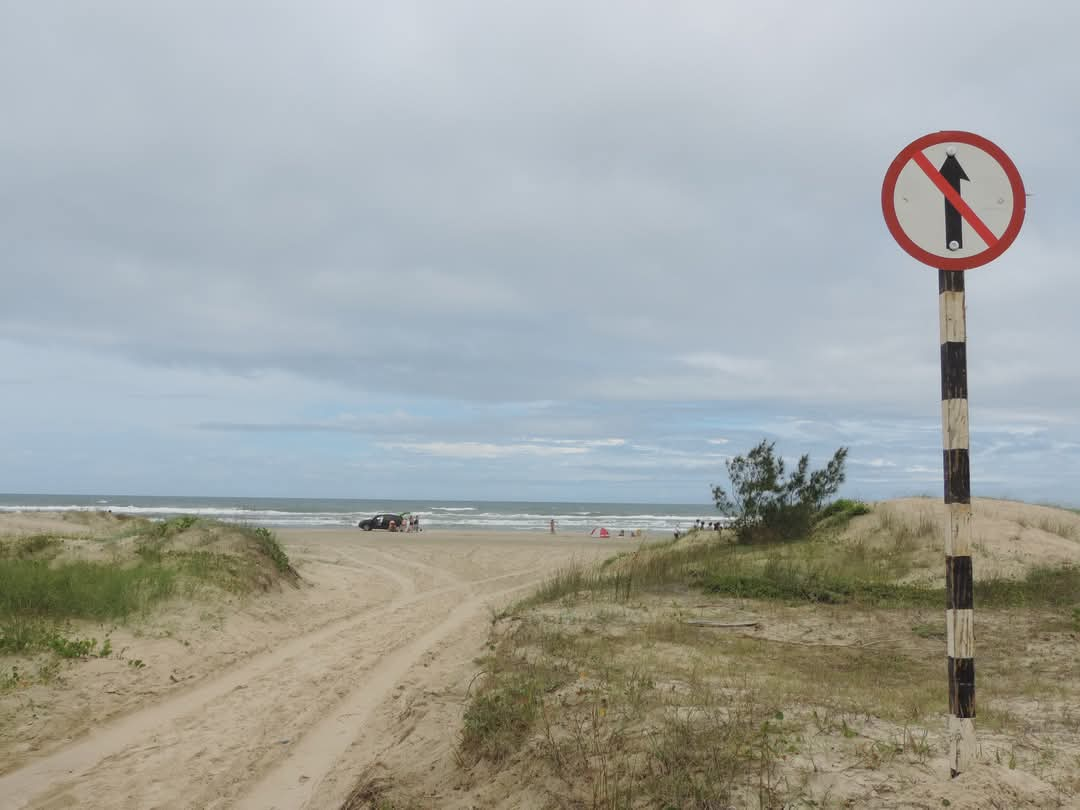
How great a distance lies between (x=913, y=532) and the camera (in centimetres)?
1762

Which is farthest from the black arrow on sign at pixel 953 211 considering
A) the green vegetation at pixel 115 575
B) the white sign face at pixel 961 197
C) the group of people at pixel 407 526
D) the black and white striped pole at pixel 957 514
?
the group of people at pixel 407 526

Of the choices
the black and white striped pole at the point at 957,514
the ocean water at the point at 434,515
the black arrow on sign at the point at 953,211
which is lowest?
the ocean water at the point at 434,515

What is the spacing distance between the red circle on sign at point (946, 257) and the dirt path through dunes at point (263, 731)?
5.36 m

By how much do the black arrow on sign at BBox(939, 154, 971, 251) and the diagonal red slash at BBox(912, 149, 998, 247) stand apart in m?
0.02

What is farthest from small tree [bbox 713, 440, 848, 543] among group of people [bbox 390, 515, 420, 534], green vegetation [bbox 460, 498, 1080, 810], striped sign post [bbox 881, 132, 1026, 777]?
group of people [bbox 390, 515, 420, 534]

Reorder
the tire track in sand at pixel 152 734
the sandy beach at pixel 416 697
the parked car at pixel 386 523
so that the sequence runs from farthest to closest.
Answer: the parked car at pixel 386 523 → the tire track in sand at pixel 152 734 → the sandy beach at pixel 416 697

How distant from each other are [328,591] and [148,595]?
5769 mm

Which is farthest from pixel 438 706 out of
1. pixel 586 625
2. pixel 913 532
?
pixel 913 532

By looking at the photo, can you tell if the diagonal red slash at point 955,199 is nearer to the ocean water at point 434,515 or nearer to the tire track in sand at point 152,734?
the tire track in sand at point 152,734

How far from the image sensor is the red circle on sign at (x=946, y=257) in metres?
4.21

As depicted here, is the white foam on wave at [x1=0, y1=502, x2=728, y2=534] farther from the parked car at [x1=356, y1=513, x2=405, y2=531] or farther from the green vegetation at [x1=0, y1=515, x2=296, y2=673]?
the green vegetation at [x1=0, y1=515, x2=296, y2=673]

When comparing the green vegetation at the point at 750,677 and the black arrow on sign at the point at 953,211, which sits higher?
the black arrow on sign at the point at 953,211

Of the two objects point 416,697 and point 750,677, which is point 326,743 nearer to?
point 416,697

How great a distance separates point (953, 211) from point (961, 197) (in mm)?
88
